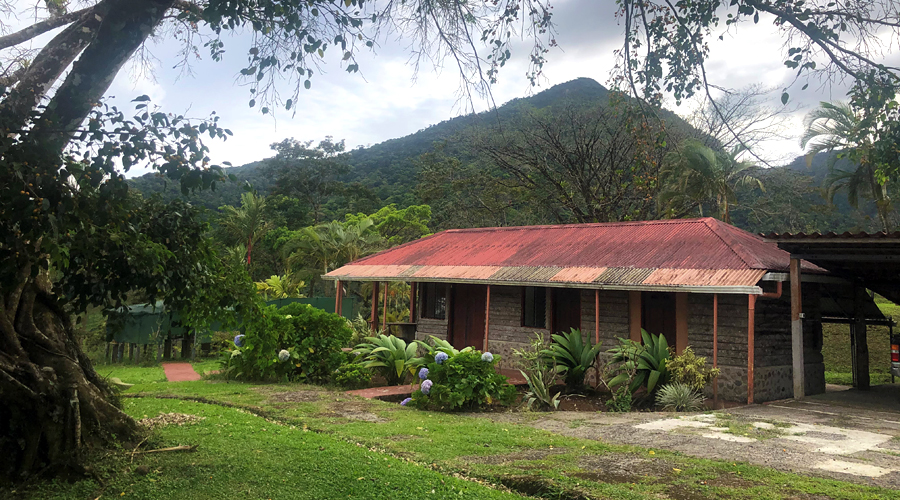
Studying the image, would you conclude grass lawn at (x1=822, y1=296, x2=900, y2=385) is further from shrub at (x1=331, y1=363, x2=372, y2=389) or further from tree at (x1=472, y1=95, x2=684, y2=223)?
shrub at (x1=331, y1=363, x2=372, y2=389)

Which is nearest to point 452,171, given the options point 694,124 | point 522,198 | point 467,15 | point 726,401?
point 522,198

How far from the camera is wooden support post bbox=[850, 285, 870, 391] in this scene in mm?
13352

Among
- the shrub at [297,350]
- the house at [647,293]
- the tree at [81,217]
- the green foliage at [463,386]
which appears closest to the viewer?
the tree at [81,217]

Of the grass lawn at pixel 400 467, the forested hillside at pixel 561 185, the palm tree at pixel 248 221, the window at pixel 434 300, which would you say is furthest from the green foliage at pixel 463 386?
the palm tree at pixel 248 221

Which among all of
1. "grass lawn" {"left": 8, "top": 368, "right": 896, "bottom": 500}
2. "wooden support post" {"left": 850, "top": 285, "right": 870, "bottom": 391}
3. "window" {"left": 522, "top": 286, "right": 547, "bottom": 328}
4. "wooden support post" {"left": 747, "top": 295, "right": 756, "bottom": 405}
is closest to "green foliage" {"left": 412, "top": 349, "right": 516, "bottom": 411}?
"grass lawn" {"left": 8, "top": 368, "right": 896, "bottom": 500}

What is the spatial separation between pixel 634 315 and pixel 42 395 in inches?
425

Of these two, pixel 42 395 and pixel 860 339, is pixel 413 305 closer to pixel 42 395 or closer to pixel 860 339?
pixel 860 339

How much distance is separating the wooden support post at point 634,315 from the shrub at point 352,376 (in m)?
5.40

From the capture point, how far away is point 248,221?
1233 inches

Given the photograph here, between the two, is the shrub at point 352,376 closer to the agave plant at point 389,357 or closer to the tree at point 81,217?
the agave plant at point 389,357

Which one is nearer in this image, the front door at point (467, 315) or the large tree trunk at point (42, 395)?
the large tree trunk at point (42, 395)

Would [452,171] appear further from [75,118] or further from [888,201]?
[75,118]

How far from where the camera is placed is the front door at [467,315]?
17.0m

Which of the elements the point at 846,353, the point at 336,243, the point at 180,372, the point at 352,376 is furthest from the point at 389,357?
the point at 336,243
